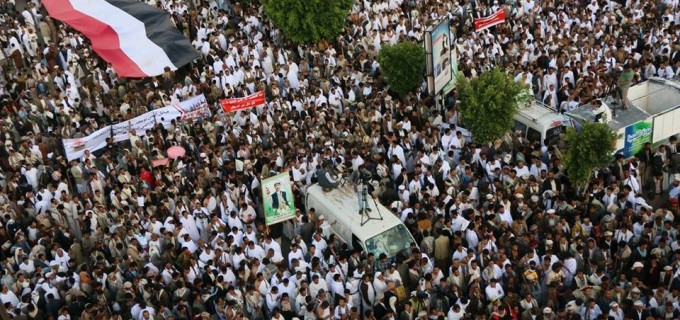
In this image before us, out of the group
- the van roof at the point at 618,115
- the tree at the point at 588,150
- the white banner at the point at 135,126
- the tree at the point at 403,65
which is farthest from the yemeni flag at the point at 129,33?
the tree at the point at 588,150

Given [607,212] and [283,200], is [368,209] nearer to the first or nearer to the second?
[283,200]

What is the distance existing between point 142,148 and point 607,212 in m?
9.94

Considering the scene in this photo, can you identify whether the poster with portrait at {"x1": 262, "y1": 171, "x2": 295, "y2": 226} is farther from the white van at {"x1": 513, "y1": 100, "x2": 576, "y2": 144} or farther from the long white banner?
the white van at {"x1": 513, "y1": 100, "x2": 576, "y2": 144}

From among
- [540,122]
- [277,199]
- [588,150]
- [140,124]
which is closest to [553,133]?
[540,122]

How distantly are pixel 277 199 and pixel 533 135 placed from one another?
5.77 metres

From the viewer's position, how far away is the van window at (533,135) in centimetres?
1688

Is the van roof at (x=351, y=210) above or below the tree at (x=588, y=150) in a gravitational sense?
below

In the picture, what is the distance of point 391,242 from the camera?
45.8ft

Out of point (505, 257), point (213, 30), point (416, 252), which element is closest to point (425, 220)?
point (416, 252)

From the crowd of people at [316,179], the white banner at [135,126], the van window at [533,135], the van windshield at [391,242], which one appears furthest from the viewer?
the white banner at [135,126]

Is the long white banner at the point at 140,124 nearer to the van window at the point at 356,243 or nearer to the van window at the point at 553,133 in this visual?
the van window at the point at 356,243

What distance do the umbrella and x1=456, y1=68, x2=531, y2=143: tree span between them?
616cm

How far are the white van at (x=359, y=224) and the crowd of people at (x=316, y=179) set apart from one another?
207mm

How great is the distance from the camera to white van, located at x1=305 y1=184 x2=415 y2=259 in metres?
13.9
